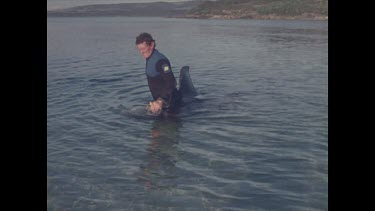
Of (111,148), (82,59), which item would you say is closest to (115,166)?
(111,148)

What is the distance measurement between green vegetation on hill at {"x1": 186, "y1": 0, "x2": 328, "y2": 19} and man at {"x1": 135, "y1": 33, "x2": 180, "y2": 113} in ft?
2.95

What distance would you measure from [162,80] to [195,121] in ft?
2.31

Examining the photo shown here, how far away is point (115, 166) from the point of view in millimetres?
4750

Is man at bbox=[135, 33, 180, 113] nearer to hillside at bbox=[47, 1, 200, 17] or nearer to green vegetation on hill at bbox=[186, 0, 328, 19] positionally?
hillside at bbox=[47, 1, 200, 17]

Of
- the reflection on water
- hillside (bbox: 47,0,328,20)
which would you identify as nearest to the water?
the reflection on water

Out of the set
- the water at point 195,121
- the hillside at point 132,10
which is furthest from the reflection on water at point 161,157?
the hillside at point 132,10

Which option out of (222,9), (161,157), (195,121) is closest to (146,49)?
(195,121)

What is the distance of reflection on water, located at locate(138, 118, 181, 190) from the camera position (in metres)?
4.50

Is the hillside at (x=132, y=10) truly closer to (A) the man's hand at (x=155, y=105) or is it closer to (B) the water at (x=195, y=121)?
(B) the water at (x=195, y=121)
